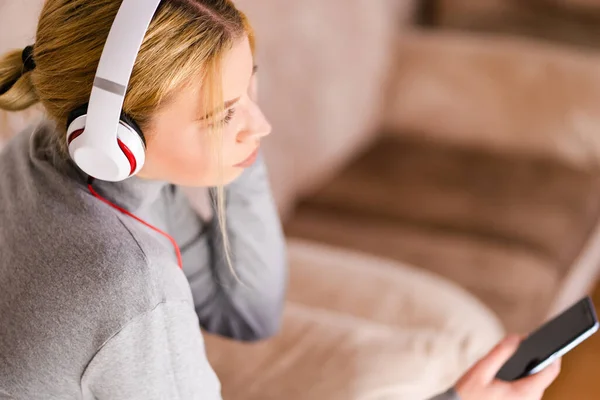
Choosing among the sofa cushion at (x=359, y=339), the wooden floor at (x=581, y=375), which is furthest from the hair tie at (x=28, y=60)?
the wooden floor at (x=581, y=375)

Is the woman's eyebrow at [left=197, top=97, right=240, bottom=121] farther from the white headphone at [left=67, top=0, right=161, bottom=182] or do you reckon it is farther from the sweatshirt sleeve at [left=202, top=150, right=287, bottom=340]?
the sweatshirt sleeve at [left=202, top=150, right=287, bottom=340]

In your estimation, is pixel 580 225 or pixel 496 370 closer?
pixel 496 370

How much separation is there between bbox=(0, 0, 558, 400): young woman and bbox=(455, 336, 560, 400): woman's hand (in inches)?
11.5

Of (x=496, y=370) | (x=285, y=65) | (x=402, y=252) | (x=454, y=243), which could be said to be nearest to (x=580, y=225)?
(x=454, y=243)

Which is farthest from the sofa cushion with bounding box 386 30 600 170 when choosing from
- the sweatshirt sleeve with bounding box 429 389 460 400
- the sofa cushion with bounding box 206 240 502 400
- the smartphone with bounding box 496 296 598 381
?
the sweatshirt sleeve with bounding box 429 389 460 400

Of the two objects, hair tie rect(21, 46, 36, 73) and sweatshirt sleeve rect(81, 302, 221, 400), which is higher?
hair tie rect(21, 46, 36, 73)

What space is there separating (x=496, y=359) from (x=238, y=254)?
35 cm

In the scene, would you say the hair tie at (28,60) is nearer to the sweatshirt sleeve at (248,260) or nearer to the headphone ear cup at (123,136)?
the headphone ear cup at (123,136)

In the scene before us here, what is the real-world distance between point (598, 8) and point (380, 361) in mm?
1587

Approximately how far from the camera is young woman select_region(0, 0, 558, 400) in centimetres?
65

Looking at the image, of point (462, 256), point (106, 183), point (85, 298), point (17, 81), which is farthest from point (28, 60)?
point (462, 256)

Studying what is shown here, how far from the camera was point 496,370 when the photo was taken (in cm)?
89

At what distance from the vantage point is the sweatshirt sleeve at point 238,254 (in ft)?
3.15

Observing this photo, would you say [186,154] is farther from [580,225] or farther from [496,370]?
[580,225]
